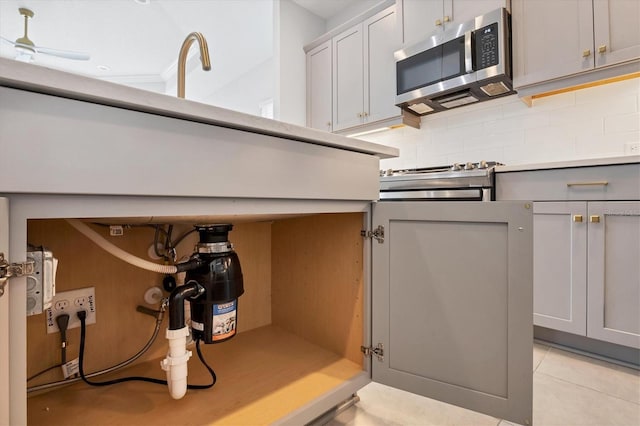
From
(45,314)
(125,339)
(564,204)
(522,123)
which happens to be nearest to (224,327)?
(125,339)

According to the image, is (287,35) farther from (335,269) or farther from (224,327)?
(224,327)

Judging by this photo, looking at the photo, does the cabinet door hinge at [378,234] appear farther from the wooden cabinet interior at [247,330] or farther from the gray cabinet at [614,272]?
the gray cabinet at [614,272]

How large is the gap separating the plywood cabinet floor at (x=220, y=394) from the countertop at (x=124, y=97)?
2.48 ft

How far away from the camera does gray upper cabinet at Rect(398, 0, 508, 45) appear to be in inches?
79.6

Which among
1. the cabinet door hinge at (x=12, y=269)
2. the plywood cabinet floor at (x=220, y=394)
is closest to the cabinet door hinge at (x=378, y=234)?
the plywood cabinet floor at (x=220, y=394)

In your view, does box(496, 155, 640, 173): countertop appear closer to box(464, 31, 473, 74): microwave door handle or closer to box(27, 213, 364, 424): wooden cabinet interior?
box(464, 31, 473, 74): microwave door handle

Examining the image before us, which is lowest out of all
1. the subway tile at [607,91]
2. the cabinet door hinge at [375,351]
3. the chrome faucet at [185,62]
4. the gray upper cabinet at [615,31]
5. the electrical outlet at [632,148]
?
the cabinet door hinge at [375,351]

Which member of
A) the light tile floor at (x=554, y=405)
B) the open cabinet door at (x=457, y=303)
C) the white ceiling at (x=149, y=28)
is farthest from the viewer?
the white ceiling at (x=149, y=28)

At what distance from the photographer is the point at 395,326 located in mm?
1018

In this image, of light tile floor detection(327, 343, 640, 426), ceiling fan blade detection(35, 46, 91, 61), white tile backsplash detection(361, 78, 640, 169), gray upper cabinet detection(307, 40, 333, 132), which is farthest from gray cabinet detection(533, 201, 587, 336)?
ceiling fan blade detection(35, 46, 91, 61)

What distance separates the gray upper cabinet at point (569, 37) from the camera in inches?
62.4

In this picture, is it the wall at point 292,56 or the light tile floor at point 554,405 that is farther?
the wall at point 292,56

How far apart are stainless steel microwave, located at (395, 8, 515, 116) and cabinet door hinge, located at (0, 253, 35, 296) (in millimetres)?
2273

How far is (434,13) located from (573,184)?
1.50 metres
